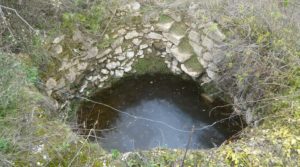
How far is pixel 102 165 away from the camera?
2.92 meters

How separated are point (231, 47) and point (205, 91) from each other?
100cm

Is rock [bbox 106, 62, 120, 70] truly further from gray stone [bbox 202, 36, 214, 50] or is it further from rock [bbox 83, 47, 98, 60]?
gray stone [bbox 202, 36, 214, 50]

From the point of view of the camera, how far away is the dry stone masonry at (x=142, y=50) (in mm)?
4789

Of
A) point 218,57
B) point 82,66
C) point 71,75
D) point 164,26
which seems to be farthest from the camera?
point 164,26

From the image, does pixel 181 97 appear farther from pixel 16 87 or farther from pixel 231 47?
pixel 16 87

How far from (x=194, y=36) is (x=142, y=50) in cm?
89

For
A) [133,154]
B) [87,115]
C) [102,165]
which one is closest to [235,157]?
[133,154]

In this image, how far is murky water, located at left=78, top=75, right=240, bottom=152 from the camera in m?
4.66

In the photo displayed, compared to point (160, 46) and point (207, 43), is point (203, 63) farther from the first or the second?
point (160, 46)

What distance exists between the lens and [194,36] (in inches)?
197

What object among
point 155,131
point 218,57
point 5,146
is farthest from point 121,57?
point 5,146

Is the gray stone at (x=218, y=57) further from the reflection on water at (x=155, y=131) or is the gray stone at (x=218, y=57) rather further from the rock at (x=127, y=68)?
the rock at (x=127, y=68)

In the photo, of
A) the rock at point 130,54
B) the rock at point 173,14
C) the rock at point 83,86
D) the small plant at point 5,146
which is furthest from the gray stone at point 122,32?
the small plant at point 5,146

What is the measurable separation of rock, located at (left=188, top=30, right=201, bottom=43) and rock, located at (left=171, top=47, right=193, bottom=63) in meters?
0.24
